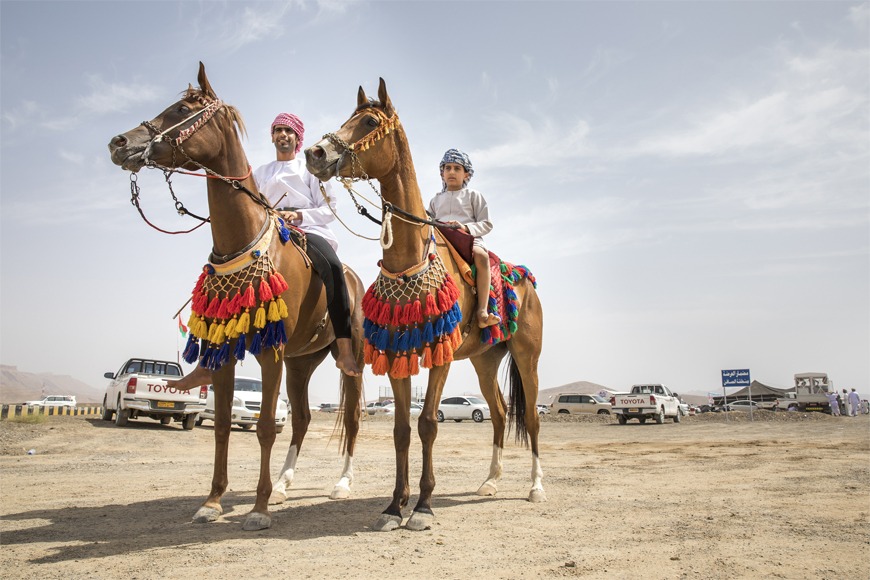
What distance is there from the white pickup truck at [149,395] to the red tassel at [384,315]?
13.1 meters

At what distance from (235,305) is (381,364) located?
1.27m

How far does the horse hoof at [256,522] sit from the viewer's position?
4527mm

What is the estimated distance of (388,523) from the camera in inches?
180

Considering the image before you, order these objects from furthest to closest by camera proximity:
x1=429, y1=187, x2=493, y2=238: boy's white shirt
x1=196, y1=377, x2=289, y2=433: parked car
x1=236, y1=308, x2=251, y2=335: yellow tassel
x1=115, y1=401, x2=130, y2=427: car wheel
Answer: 1. x1=196, y1=377, x2=289, y2=433: parked car
2. x1=115, y1=401, x2=130, y2=427: car wheel
3. x1=429, y1=187, x2=493, y2=238: boy's white shirt
4. x1=236, y1=308, x2=251, y2=335: yellow tassel

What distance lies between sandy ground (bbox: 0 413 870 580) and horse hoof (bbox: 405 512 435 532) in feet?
0.30

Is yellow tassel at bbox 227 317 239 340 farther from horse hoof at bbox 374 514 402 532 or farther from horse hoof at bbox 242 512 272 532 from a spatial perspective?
horse hoof at bbox 374 514 402 532

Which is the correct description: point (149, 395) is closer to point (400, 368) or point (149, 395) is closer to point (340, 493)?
point (340, 493)

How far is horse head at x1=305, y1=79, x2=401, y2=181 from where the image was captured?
448 centimetres

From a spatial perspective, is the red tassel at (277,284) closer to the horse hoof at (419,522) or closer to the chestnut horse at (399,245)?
the chestnut horse at (399,245)

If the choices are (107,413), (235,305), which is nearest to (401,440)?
(235,305)

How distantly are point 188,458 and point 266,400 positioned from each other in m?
6.83

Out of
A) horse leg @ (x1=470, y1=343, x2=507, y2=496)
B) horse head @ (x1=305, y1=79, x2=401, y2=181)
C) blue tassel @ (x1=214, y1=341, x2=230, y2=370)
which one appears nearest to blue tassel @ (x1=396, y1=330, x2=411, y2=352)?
horse head @ (x1=305, y1=79, x2=401, y2=181)

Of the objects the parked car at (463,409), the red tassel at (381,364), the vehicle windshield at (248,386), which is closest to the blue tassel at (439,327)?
the red tassel at (381,364)

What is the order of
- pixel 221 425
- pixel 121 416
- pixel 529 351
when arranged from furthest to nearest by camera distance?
pixel 121 416 < pixel 529 351 < pixel 221 425
